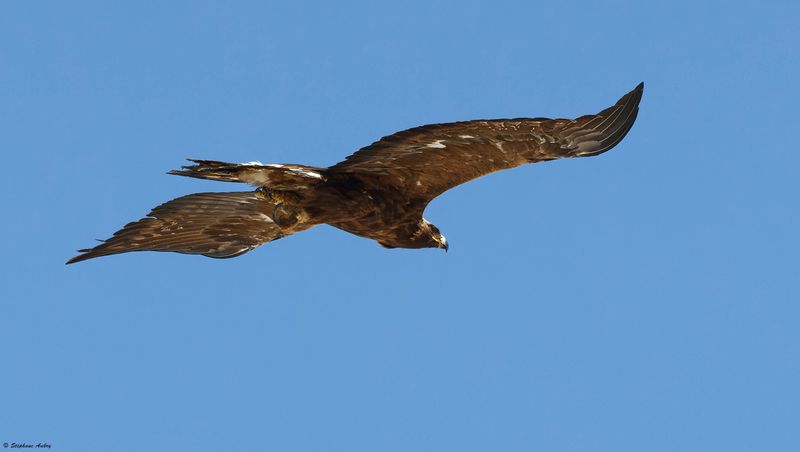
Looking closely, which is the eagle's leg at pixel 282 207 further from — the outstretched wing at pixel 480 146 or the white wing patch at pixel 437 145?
the white wing patch at pixel 437 145

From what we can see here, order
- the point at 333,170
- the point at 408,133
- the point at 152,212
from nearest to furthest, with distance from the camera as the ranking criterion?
the point at 408,133 < the point at 333,170 < the point at 152,212

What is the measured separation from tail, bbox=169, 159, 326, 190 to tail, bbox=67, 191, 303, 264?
94cm

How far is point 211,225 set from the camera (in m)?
14.6

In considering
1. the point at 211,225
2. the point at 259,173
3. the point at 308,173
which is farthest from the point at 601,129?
the point at 211,225

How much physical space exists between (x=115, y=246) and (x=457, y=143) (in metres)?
3.75

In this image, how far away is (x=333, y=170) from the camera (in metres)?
13.1

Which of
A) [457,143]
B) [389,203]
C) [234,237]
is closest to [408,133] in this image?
[457,143]

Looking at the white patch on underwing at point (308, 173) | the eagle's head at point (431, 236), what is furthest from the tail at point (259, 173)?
the eagle's head at point (431, 236)

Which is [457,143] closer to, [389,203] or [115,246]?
[389,203]

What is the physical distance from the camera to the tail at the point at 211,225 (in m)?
14.3

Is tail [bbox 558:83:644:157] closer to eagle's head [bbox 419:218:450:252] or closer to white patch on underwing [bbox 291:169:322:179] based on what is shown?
eagle's head [bbox 419:218:450:252]

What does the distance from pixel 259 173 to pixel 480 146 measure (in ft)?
6.96

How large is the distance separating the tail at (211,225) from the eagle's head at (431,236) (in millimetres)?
1388

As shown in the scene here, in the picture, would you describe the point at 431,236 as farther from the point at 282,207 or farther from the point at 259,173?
the point at 259,173
